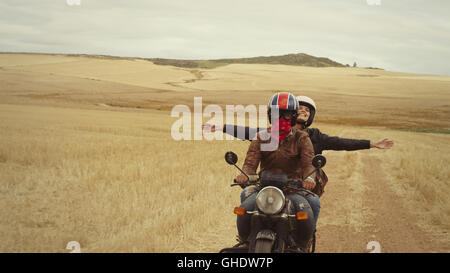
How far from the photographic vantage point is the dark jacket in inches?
191

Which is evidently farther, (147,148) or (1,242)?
(147,148)

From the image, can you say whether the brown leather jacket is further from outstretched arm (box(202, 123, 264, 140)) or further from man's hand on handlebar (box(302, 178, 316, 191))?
outstretched arm (box(202, 123, 264, 140))

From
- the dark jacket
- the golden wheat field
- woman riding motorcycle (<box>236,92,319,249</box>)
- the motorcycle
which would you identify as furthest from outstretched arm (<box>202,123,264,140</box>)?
the golden wheat field

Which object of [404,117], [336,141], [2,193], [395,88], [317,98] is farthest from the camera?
[395,88]

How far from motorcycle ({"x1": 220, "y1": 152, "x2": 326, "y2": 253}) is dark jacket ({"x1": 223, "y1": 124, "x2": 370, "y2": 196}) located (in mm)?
594

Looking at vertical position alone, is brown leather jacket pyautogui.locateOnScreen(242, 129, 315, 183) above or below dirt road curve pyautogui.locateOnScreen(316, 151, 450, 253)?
above

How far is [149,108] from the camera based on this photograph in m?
49.5

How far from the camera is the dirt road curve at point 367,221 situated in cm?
647

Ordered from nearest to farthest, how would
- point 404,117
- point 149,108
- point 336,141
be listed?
point 336,141, point 404,117, point 149,108

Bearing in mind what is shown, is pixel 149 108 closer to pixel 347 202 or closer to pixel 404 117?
pixel 404 117

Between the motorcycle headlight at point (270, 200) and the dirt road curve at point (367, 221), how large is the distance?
258cm

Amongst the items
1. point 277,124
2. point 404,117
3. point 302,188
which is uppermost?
point 277,124

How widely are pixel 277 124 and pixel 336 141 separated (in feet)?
4.04
